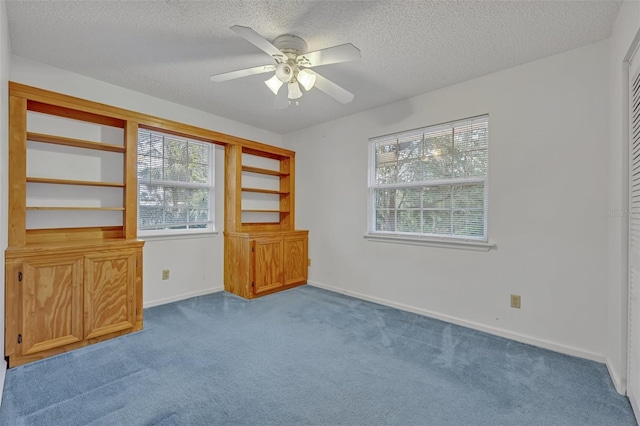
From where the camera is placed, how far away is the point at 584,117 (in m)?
2.22

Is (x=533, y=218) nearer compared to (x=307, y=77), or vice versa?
(x=307, y=77)

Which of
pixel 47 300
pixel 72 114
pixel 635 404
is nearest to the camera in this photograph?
pixel 635 404

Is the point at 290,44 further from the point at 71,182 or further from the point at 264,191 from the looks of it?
the point at 264,191

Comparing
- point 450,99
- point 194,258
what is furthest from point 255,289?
point 450,99

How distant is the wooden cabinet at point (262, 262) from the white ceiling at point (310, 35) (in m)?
1.87

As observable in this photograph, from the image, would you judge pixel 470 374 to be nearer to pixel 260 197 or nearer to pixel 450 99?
pixel 450 99

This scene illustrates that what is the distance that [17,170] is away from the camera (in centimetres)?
224

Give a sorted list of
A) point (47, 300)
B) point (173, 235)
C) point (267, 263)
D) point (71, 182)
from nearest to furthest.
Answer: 1. point (47, 300)
2. point (71, 182)
3. point (173, 235)
4. point (267, 263)

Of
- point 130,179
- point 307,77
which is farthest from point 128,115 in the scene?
point 307,77

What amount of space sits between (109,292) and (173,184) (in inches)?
58.1

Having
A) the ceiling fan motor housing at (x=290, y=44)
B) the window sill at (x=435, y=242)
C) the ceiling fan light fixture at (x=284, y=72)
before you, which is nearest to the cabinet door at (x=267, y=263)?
the window sill at (x=435, y=242)

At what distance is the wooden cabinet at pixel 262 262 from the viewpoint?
366cm

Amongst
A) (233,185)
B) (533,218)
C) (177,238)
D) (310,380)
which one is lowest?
(310,380)

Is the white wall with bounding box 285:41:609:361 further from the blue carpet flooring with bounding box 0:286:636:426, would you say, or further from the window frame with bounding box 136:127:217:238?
the window frame with bounding box 136:127:217:238
